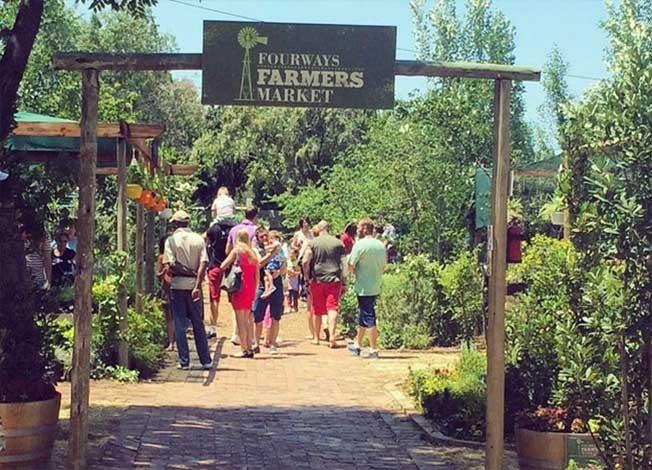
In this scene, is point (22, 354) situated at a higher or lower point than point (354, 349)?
higher

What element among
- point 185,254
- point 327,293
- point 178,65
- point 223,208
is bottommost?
point 327,293

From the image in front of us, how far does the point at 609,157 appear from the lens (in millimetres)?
6297

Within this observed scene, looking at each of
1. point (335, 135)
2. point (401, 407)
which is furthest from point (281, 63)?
point (335, 135)

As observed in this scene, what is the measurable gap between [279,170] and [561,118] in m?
35.6

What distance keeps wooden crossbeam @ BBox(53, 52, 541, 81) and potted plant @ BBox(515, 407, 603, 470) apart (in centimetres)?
221

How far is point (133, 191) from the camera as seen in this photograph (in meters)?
12.9

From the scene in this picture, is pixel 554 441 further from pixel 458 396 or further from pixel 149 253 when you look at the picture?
pixel 149 253

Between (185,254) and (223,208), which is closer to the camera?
(185,254)

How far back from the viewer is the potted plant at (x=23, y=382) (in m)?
6.62

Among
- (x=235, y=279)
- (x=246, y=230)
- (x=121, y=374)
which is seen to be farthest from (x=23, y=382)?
(x=246, y=230)

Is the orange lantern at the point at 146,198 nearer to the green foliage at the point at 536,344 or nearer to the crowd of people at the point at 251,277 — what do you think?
the crowd of people at the point at 251,277

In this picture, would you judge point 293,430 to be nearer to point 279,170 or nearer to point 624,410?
point 624,410

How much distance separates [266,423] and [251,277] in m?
4.50

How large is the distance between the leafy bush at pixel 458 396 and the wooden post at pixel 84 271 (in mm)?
3139
